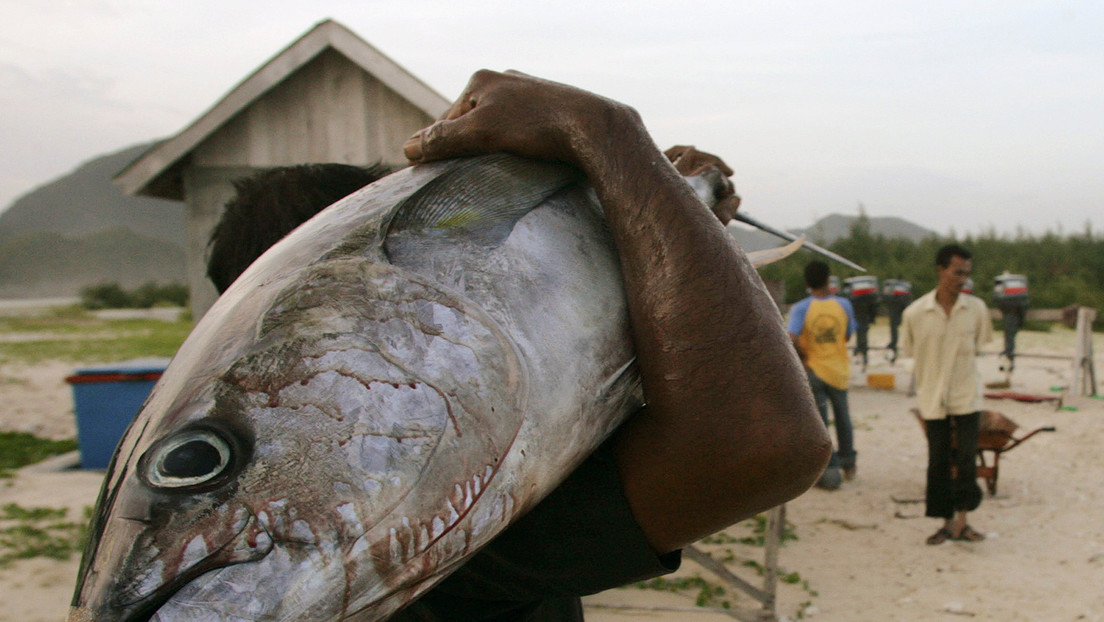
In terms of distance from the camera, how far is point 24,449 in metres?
9.46

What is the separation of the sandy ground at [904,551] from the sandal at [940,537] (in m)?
0.06

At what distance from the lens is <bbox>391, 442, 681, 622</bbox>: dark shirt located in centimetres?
128

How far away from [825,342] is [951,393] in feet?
5.26

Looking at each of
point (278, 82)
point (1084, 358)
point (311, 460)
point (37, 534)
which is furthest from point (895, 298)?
point (311, 460)

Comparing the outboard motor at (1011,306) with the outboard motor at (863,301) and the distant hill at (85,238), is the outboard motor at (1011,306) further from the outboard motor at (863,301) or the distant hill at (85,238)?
the distant hill at (85,238)

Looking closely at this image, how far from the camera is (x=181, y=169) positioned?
25.4 ft

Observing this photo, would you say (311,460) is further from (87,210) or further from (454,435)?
(87,210)

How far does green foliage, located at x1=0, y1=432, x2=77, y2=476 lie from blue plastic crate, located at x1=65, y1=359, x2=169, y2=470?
38.9 inches

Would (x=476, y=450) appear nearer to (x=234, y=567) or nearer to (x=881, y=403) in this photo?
(x=234, y=567)

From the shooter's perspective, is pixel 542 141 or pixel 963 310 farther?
pixel 963 310

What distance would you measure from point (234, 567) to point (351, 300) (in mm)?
299

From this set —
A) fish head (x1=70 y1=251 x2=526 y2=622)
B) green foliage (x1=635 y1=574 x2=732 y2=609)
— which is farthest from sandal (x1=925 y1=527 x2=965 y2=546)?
fish head (x1=70 y1=251 x2=526 y2=622)

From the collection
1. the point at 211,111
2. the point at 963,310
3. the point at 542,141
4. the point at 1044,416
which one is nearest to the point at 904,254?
the point at 1044,416

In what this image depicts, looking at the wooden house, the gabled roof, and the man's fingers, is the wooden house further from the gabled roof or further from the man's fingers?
the man's fingers
